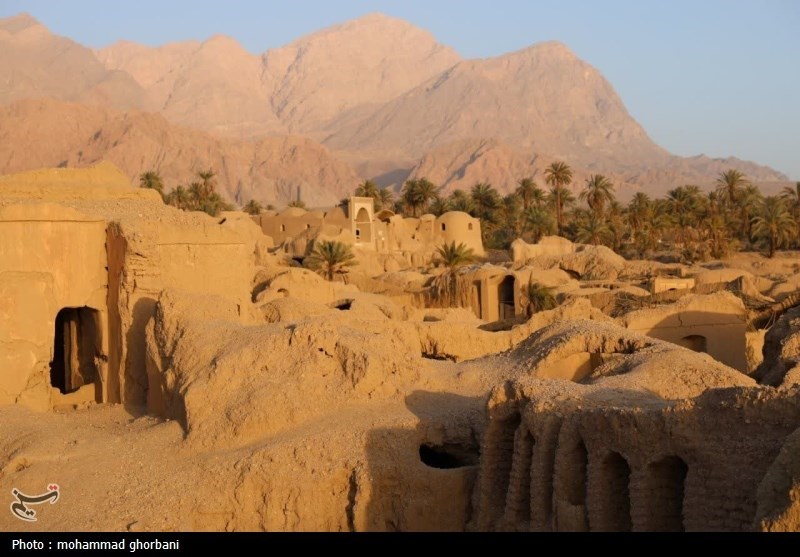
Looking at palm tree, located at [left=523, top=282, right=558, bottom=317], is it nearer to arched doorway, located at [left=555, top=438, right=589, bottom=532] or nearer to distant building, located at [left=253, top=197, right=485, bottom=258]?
distant building, located at [left=253, top=197, right=485, bottom=258]

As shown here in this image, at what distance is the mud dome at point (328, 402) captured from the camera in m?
9.53

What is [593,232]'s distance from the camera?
174 feet

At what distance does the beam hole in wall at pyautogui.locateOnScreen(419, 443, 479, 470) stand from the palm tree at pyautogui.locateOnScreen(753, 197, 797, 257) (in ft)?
126

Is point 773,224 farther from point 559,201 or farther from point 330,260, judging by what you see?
point 330,260

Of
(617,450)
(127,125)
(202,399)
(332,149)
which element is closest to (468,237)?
(202,399)

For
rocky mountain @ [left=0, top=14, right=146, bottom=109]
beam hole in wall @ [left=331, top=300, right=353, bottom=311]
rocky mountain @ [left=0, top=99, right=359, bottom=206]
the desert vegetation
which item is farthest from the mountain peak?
beam hole in wall @ [left=331, top=300, right=353, bottom=311]

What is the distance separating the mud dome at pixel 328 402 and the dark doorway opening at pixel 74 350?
0.19 ft

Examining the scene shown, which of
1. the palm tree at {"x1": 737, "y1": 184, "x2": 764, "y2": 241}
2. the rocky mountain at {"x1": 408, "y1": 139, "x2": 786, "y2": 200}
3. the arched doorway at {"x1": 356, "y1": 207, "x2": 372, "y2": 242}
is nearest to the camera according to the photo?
the arched doorway at {"x1": 356, "y1": 207, "x2": 372, "y2": 242}

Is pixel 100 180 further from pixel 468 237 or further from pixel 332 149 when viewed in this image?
pixel 332 149

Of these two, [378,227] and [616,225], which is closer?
[378,227]

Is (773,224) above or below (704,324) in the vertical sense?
below

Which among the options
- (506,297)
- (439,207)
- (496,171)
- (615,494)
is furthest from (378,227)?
(496,171)

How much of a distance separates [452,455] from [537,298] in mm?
18000

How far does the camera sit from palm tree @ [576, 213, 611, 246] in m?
53.2
